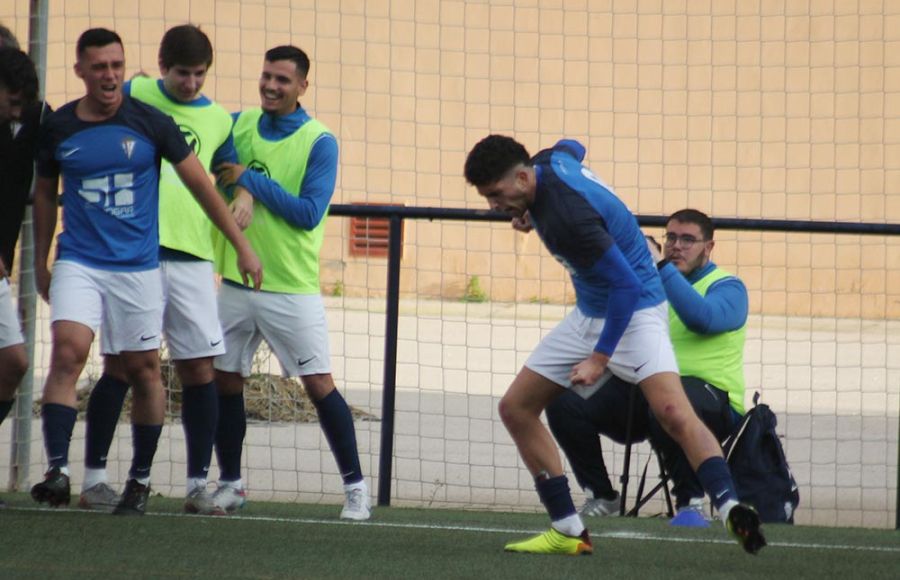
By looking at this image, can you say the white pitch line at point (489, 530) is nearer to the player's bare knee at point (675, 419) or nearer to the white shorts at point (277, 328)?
the white shorts at point (277, 328)

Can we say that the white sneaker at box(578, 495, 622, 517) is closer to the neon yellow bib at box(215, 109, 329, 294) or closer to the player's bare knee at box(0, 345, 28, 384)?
the neon yellow bib at box(215, 109, 329, 294)

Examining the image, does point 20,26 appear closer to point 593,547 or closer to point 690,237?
point 690,237

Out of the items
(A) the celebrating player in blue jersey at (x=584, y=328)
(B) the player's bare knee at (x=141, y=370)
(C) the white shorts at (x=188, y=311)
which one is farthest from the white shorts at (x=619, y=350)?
(B) the player's bare knee at (x=141, y=370)

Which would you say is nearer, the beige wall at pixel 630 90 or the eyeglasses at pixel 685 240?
the eyeglasses at pixel 685 240

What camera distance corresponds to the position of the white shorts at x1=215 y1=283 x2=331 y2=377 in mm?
6992

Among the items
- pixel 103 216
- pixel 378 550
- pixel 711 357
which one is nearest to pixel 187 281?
pixel 103 216

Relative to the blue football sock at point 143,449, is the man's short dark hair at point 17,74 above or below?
above

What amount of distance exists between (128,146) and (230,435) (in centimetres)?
148

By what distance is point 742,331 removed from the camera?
318 inches

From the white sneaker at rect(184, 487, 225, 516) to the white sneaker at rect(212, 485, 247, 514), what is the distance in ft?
0.18

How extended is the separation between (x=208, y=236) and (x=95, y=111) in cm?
79

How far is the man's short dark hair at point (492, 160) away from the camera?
580 cm

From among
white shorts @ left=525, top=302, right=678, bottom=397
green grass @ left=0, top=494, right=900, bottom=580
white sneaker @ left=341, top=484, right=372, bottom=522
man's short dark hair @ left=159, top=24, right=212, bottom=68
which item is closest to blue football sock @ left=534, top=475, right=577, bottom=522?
green grass @ left=0, top=494, right=900, bottom=580

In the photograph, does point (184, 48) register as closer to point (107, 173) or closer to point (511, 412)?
point (107, 173)
